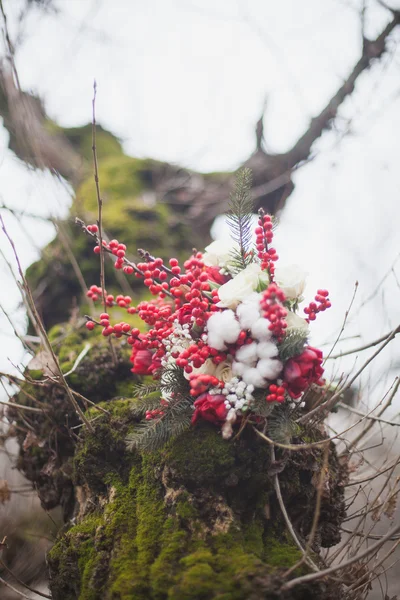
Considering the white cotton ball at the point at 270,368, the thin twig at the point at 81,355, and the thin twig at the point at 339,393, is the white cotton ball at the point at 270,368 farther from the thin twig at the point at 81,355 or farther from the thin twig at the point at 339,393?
the thin twig at the point at 81,355

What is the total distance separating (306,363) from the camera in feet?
3.48

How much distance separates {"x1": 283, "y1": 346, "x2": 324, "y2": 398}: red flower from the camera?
105cm

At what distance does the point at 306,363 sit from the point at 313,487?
1.33 ft

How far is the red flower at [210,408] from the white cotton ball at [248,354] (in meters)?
0.11

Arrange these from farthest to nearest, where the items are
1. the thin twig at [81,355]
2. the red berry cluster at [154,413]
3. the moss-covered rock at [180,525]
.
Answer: the thin twig at [81,355]
the red berry cluster at [154,413]
the moss-covered rock at [180,525]

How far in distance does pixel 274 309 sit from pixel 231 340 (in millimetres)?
147

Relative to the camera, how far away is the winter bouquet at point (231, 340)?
3.49ft

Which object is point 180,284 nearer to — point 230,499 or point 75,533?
point 230,499

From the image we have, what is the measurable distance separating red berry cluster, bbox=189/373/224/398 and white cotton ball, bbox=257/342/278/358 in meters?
0.13

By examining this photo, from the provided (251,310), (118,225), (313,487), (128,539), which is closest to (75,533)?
(128,539)

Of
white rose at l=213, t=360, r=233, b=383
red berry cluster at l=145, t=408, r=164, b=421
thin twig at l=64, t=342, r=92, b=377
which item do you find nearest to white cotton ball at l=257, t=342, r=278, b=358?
white rose at l=213, t=360, r=233, b=383

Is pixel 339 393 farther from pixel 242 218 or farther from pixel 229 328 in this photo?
pixel 242 218

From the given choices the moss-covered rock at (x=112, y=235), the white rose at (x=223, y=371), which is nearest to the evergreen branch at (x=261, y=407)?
the white rose at (x=223, y=371)

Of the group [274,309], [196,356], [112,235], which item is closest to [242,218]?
[274,309]
